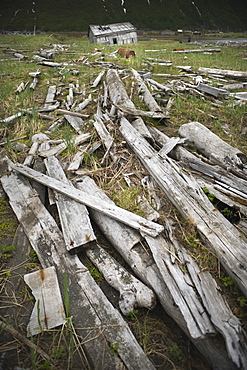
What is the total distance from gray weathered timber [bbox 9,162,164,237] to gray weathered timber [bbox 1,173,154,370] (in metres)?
0.42

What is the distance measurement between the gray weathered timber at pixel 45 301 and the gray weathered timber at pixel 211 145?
331cm

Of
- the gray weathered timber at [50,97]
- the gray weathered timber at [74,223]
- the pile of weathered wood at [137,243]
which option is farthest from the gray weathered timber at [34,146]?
the gray weathered timber at [50,97]

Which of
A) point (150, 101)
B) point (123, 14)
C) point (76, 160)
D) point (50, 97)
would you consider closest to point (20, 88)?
point (50, 97)

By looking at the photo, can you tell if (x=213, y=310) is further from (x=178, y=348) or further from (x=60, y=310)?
(x=60, y=310)

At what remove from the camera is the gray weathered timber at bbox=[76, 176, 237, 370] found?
180cm

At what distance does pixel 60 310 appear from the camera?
7.29ft

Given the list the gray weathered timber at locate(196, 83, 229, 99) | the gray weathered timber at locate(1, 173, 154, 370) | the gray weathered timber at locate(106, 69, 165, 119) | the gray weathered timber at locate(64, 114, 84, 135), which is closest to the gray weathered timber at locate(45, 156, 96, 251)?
the gray weathered timber at locate(1, 173, 154, 370)

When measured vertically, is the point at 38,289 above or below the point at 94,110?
below

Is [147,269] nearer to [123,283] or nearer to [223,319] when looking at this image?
[123,283]

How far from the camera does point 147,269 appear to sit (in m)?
2.48

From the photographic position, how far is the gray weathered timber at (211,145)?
3.95 meters

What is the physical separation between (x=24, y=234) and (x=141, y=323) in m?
1.96

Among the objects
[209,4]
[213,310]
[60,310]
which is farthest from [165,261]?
[209,4]

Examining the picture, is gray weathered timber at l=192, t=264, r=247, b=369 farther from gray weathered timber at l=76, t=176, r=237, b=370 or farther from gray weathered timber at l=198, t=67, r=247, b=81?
gray weathered timber at l=198, t=67, r=247, b=81
